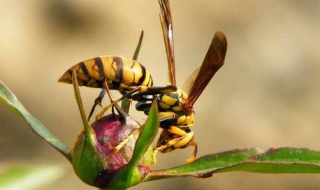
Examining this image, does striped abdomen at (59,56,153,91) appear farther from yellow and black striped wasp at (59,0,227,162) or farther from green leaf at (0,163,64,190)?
green leaf at (0,163,64,190)

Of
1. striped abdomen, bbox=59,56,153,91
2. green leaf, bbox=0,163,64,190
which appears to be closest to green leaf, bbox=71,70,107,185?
striped abdomen, bbox=59,56,153,91

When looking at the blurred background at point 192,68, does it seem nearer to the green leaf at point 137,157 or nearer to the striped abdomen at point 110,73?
the striped abdomen at point 110,73

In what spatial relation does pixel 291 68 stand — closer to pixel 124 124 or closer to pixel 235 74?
pixel 235 74

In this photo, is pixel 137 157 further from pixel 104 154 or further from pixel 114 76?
pixel 114 76

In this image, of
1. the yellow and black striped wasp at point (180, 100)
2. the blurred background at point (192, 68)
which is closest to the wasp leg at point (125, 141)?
the yellow and black striped wasp at point (180, 100)

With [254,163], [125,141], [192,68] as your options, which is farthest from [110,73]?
[192,68]
